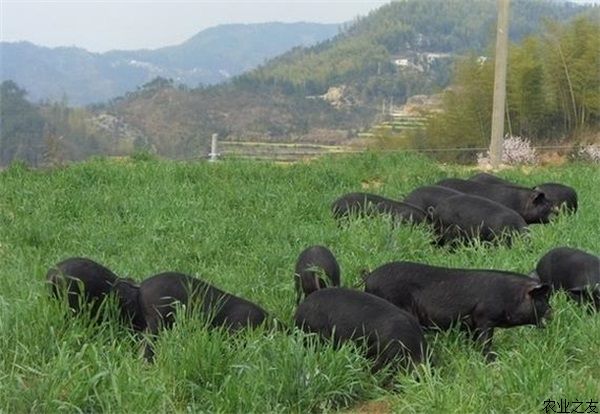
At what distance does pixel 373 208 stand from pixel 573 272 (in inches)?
103

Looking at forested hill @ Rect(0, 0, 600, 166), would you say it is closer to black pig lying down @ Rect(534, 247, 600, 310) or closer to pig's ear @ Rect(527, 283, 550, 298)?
black pig lying down @ Rect(534, 247, 600, 310)

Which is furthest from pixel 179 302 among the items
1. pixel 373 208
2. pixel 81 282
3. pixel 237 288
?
pixel 373 208

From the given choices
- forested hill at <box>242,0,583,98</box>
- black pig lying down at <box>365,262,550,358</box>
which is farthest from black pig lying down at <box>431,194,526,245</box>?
forested hill at <box>242,0,583,98</box>

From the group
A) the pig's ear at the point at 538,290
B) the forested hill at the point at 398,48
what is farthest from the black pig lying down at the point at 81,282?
the forested hill at the point at 398,48

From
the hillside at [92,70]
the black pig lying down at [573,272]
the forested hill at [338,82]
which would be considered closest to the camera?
the black pig lying down at [573,272]

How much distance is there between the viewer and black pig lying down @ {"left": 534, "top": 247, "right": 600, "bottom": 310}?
4.96 m

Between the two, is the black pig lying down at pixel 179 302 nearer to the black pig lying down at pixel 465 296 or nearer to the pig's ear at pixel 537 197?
the black pig lying down at pixel 465 296

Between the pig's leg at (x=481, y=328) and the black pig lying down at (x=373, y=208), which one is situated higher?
the black pig lying down at (x=373, y=208)

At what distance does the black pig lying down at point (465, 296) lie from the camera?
4.33 metres

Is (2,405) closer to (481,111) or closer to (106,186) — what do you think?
(106,186)

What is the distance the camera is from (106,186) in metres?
9.80

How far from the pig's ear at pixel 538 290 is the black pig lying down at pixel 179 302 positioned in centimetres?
139

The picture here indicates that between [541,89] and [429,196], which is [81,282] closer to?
[429,196]

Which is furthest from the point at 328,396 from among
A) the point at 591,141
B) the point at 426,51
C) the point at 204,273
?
the point at 426,51
